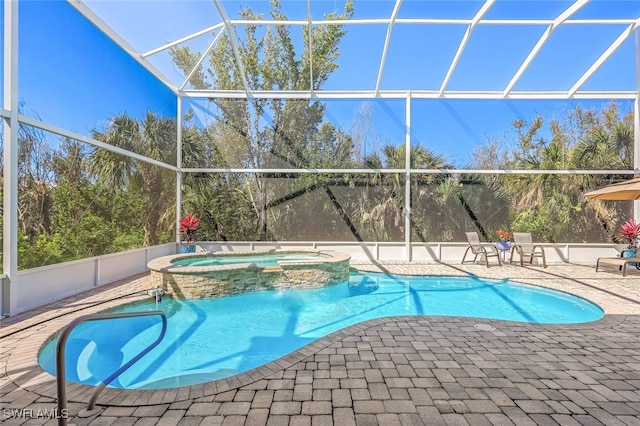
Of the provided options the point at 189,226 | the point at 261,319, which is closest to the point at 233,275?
the point at 261,319

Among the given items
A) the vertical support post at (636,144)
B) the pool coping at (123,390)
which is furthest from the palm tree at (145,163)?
the vertical support post at (636,144)

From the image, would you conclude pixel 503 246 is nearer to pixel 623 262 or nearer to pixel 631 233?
pixel 623 262

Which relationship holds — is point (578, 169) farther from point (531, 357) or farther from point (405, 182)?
point (531, 357)

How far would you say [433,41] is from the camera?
332 inches

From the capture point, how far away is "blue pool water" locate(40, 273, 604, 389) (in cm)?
357

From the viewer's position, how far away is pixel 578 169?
9680 mm

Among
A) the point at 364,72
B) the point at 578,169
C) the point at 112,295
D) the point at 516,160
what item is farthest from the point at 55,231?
the point at 578,169

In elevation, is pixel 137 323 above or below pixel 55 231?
below

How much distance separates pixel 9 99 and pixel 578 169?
44.7 feet

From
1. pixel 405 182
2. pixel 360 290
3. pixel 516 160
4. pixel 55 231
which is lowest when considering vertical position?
pixel 360 290

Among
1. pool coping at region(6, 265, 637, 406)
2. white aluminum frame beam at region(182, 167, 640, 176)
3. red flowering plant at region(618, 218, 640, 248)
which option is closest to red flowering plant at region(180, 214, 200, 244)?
white aluminum frame beam at region(182, 167, 640, 176)

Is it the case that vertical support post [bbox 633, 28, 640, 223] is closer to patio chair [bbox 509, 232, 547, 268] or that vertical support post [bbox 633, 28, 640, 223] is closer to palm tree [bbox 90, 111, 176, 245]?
patio chair [bbox 509, 232, 547, 268]

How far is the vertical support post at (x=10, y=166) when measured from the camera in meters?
4.34

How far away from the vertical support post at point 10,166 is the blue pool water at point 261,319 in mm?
1188
